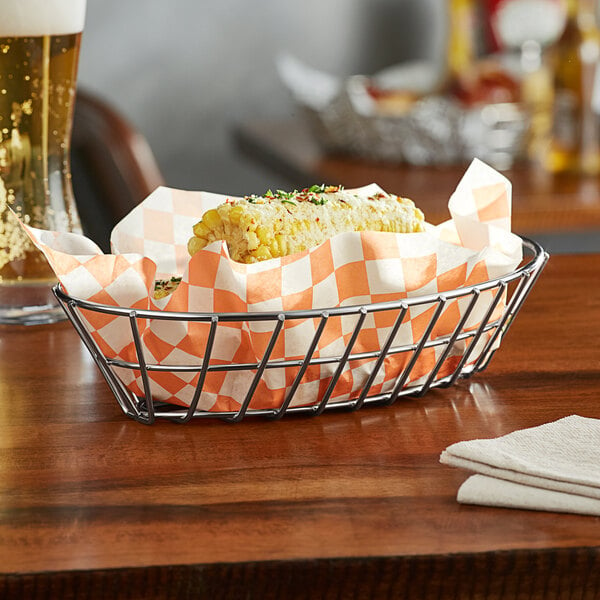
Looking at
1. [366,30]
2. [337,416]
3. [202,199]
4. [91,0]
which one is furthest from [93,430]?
[366,30]

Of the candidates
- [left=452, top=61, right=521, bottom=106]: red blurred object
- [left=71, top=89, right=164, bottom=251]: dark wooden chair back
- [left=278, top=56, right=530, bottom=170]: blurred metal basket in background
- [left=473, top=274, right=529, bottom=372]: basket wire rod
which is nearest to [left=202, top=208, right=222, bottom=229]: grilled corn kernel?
[left=473, top=274, right=529, bottom=372]: basket wire rod

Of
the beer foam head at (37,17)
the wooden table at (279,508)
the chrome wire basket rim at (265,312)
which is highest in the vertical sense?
the beer foam head at (37,17)

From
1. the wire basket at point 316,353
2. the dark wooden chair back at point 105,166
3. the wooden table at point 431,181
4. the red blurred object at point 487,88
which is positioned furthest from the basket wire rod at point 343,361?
the red blurred object at point 487,88

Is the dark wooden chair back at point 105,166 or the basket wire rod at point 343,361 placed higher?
the basket wire rod at point 343,361

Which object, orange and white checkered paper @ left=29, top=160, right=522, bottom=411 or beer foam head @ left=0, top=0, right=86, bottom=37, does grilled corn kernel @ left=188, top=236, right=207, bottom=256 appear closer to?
orange and white checkered paper @ left=29, top=160, right=522, bottom=411

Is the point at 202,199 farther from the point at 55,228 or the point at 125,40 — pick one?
the point at 125,40

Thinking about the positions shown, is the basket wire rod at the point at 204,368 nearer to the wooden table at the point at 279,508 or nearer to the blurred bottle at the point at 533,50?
the wooden table at the point at 279,508
